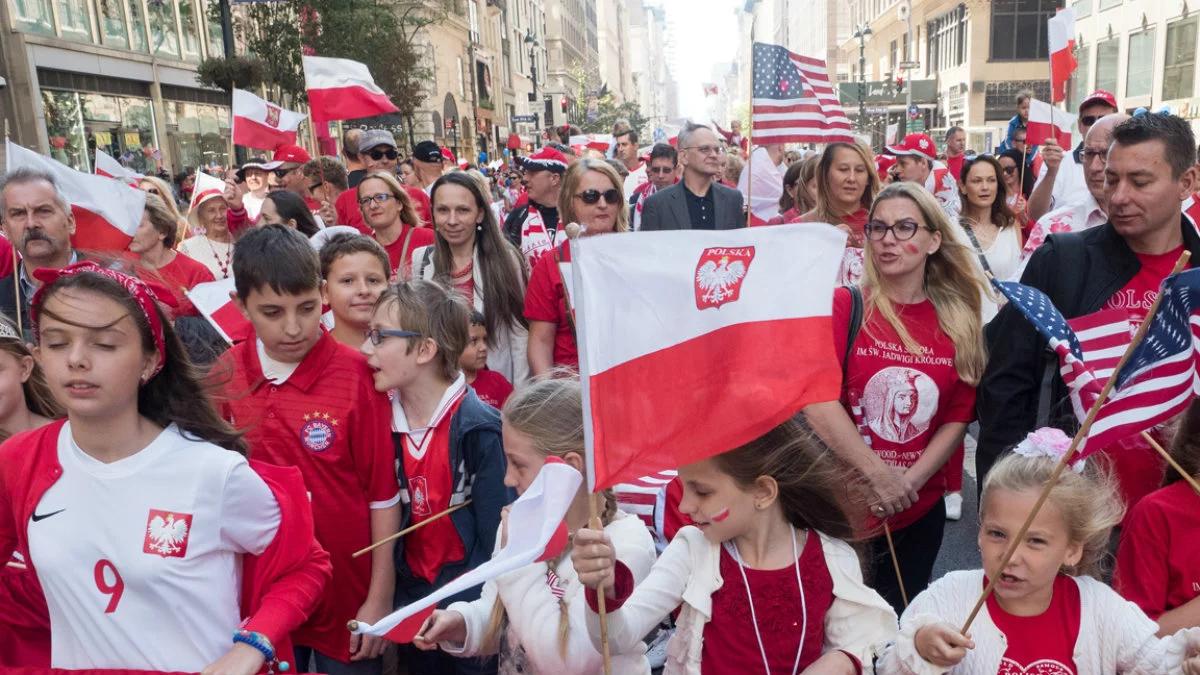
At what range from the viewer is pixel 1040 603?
8.09ft

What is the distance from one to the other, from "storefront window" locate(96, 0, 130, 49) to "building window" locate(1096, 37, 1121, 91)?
33853 millimetres

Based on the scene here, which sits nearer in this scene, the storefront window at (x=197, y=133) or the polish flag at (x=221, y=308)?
the polish flag at (x=221, y=308)

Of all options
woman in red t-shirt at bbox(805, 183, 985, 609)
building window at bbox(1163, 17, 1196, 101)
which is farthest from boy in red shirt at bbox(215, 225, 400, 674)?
building window at bbox(1163, 17, 1196, 101)

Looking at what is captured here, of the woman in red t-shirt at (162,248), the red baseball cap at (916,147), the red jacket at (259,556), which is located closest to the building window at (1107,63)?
the red baseball cap at (916,147)

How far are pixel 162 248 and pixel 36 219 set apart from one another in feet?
3.62

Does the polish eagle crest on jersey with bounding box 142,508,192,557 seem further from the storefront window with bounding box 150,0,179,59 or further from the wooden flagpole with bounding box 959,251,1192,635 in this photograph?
the storefront window with bounding box 150,0,179,59

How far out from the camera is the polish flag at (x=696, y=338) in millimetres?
2174

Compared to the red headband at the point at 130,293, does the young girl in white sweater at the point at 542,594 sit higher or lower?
lower

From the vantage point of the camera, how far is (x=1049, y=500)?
97.4 inches

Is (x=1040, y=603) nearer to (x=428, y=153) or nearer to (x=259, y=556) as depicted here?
(x=259, y=556)

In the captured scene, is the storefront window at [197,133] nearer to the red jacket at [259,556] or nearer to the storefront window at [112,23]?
the storefront window at [112,23]

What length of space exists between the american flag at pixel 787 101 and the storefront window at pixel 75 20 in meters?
23.4

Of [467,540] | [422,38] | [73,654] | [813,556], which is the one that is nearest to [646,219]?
[467,540]

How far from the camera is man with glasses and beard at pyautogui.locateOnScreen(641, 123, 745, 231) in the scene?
23.3 feet
